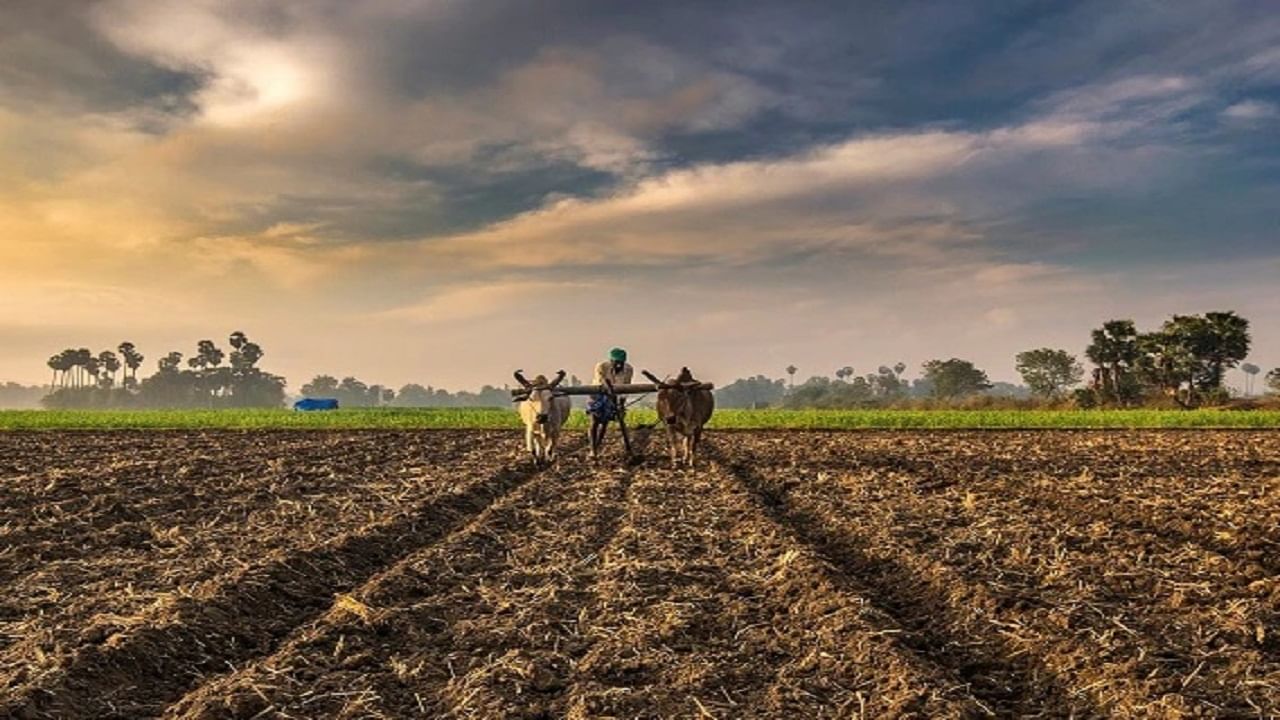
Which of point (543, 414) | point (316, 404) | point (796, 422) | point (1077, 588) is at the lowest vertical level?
point (1077, 588)

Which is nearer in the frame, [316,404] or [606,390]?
[606,390]

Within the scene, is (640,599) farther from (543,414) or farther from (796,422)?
(796,422)

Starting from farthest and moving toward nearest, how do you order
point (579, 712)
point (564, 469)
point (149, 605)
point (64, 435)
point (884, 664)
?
point (64, 435) → point (564, 469) → point (149, 605) → point (884, 664) → point (579, 712)

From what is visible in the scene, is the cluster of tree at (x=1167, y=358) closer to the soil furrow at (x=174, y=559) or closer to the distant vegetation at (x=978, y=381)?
the distant vegetation at (x=978, y=381)

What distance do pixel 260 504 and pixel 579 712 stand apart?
9717mm

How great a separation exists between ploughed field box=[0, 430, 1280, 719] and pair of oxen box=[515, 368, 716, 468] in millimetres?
1868

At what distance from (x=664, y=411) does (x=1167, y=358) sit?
200 ft

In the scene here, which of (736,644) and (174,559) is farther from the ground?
(174,559)

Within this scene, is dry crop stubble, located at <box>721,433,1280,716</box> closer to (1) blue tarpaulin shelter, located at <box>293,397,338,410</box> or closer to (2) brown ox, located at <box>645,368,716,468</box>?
(2) brown ox, located at <box>645,368,716,468</box>

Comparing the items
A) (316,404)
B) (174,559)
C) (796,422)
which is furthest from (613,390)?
(316,404)

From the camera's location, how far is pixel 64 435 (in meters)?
32.8

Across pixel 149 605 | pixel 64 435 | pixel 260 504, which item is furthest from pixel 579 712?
pixel 64 435

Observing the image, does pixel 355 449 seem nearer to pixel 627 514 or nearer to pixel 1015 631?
pixel 627 514

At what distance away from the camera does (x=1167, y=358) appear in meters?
65.4
